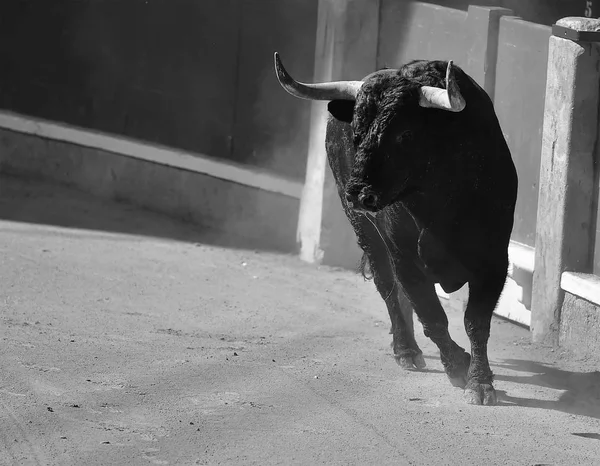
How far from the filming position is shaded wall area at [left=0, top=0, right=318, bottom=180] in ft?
28.2

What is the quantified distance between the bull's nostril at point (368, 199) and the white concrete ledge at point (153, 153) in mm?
3426

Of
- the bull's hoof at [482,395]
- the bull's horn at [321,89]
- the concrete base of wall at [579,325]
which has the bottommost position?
the bull's hoof at [482,395]

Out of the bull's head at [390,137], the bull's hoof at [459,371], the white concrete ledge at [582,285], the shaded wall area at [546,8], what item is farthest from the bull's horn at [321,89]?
the shaded wall area at [546,8]

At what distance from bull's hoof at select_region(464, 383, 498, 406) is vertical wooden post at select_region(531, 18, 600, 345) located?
1249 millimetres

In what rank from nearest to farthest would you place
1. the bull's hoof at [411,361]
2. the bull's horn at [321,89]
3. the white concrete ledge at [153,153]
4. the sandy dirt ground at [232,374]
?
the sandy dirt ground at [232,374]
the bull's horn at [321,89]
the bull's hoof at [411,361]
the white concrete ledge at [153,153]

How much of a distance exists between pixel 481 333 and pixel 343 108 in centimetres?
116

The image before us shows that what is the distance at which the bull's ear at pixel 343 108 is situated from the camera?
529 centimetres

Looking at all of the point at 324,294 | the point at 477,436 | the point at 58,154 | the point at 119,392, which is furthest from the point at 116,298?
the point at 58,154

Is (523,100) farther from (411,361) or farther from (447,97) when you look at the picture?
(447,97)

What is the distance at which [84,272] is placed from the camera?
7426 mm

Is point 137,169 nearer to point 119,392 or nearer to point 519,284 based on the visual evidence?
point 519,284

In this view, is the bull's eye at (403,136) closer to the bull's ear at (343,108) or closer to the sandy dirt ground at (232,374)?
the bull's ear at (343,108)

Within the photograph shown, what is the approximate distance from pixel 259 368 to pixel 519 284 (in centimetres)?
181

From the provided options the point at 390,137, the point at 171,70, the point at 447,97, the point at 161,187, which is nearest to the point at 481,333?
the point at 390,137
